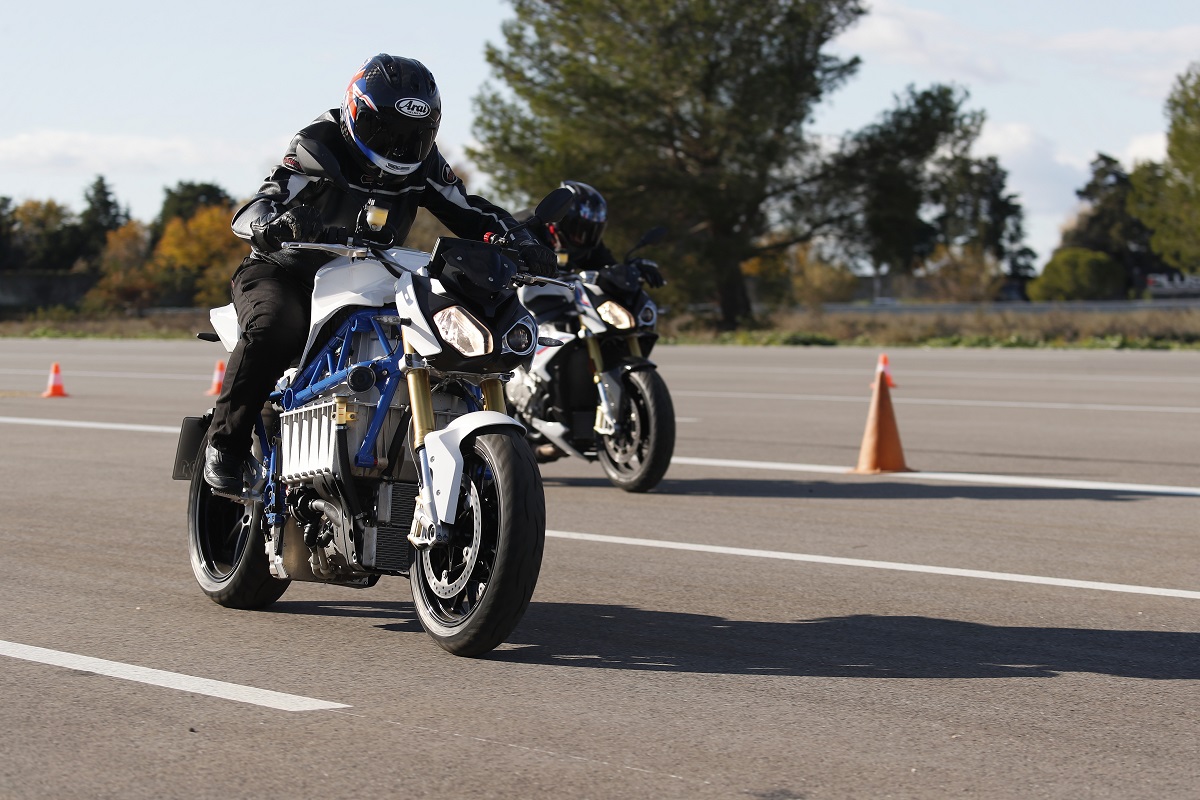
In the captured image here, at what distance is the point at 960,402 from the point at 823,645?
13.0 meters

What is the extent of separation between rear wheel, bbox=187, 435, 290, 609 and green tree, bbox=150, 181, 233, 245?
110 meters

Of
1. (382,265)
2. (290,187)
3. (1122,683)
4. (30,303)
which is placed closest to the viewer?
(1122,683)

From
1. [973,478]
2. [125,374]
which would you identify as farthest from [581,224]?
[125,374]

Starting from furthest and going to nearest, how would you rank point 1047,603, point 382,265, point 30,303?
point 30,303 → point 1047,603 → point 382,265

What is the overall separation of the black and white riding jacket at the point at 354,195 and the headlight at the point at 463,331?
2.67 feet

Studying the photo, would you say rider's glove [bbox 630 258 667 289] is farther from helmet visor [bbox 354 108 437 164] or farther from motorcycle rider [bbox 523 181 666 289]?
helmet visor [bbox 354 108 437 164]

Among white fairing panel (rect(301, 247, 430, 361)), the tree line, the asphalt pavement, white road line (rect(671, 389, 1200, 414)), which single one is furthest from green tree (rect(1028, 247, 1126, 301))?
white fairing panel (rect(301, 247, 430, 361))

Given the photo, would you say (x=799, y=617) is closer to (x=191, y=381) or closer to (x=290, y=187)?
(x=290, y=187)

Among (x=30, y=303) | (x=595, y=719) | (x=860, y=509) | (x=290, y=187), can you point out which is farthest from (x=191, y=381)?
(x=30, y=303)

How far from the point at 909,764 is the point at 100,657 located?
288 cm

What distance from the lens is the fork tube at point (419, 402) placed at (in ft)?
18.4

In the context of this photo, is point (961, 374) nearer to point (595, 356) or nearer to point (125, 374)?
point (125, 374)

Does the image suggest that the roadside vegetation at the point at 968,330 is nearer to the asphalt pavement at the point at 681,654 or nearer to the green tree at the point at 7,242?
the asphalt pavement at the point at 681,654

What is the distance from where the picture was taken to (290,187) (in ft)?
20.3
